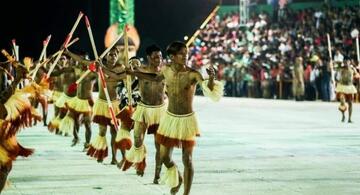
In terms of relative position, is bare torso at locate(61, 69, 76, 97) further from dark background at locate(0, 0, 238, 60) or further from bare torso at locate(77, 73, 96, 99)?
dark background at locate(0, 0, 238, 60)

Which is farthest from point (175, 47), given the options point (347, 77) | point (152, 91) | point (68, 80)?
point (347, 77)

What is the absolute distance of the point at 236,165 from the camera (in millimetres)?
12500

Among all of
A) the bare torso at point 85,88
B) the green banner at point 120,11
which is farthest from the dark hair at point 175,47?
the green banner at point 120,11

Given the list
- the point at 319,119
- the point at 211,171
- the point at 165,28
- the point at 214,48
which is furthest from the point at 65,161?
the point at 165,28

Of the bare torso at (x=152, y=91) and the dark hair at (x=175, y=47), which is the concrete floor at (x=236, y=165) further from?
the dark hair at (x=175, y=47)

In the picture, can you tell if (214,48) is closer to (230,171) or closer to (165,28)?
(165,28)

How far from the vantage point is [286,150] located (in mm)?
14891

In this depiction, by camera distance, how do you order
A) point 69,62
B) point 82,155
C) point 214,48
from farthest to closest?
1. point 214,48
2. point 69,62
3. point 82,155

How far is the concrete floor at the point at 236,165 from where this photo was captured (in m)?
10.0

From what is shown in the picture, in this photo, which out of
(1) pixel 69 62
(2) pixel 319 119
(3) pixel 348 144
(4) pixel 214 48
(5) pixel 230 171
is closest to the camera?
(5) pixel 230 171

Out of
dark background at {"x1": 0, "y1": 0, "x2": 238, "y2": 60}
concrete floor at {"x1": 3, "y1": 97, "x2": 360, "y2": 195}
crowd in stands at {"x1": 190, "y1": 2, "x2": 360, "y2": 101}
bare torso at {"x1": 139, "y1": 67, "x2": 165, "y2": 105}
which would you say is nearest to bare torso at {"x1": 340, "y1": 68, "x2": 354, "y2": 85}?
concrete floor at {"x1": 3, "y1": 97, "x2": 360, "y2": 195}

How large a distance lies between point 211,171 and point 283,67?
25388mm

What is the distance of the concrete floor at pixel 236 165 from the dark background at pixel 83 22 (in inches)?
1426

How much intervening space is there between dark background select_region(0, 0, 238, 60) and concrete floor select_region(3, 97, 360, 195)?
119 feet
